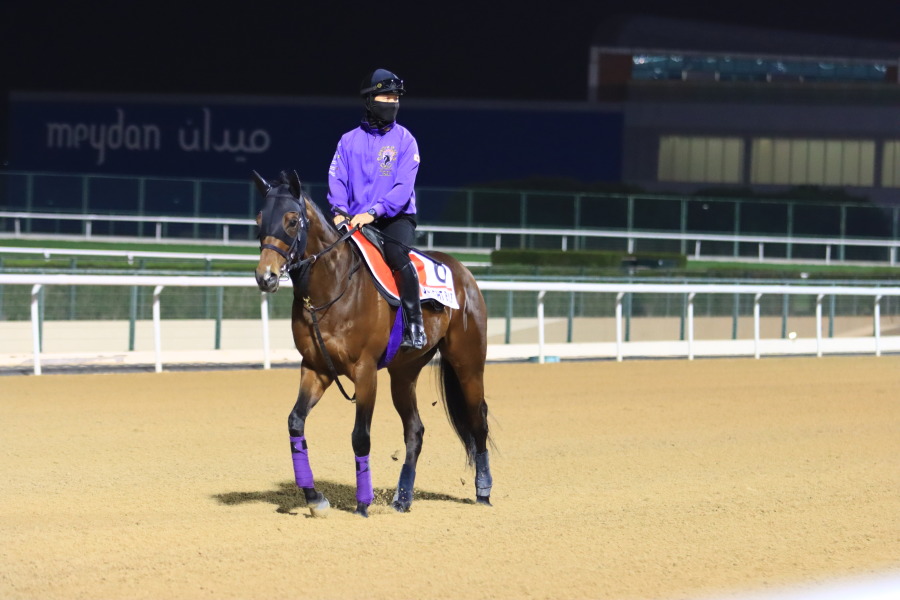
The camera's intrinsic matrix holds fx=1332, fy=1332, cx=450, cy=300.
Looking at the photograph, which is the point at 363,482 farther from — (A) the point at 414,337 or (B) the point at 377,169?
(B) the point at 377,169

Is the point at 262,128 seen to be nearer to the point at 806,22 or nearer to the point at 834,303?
the point at 806,22

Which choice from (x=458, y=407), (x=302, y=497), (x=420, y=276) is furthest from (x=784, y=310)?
(x=302, y=497)

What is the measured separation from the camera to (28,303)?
14.4 metres

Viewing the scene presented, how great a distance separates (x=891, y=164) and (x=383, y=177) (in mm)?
36441

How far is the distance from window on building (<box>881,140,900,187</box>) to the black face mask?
36233 mm

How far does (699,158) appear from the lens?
40.1m

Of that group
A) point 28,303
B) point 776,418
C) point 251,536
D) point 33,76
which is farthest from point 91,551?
point 33,76

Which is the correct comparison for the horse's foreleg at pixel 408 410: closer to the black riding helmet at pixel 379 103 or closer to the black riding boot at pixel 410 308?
the black riding boot at pixel 410 308

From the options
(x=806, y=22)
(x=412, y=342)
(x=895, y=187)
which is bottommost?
(x=412, y=342)

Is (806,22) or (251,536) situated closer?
(251,536)

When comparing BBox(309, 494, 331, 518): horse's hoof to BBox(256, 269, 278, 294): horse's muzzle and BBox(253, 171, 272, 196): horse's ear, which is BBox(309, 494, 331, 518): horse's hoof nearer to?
Result: BBox(256, 269, 278, 294): horse's muzzle

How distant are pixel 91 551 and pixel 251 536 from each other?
0.66m

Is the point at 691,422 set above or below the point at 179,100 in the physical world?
below

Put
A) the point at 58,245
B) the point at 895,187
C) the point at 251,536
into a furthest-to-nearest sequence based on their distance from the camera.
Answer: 1. the point at 895,187
2. the point at 58,245
3. the point at 251,536
